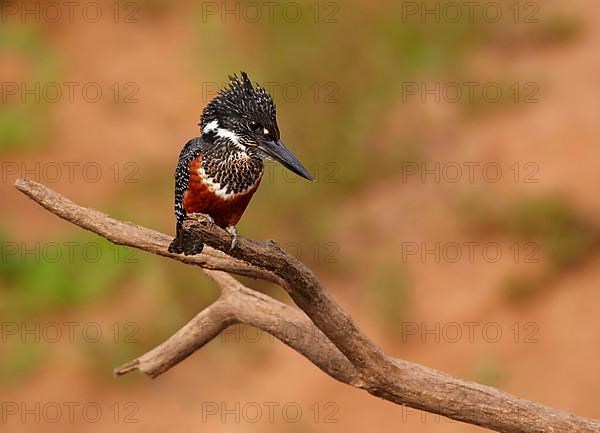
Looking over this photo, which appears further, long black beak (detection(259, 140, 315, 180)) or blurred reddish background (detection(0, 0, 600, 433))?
blurred reddish background (detection(0, 0, 600, 433))

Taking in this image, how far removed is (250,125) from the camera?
3475 millimetres

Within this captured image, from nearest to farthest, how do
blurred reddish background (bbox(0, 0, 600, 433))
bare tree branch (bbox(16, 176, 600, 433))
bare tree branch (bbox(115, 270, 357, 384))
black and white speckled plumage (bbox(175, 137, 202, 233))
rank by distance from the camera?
bare tree branch (bbox(16, 176, 600, 433)), black and white speckled plumage (bbox(175, 137, 202, 233)), bare tree branch (bbox(115, 270, 357, 384)), blurred reddish background (bbox(0, 0, 600, 433))

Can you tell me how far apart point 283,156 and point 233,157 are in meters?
0.18

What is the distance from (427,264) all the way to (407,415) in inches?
56.8

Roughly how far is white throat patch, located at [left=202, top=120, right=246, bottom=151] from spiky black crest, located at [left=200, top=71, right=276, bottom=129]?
0.8 inches

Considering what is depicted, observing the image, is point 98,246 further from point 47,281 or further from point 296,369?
point 296,369

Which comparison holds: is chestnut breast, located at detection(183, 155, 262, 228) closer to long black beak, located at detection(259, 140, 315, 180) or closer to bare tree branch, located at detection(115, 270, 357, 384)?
long black beak, located at detection(259, 140, 315, 180)

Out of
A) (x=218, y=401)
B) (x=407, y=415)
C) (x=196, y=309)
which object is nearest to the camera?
(x=407, y=415)

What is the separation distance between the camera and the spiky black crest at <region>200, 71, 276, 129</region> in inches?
137

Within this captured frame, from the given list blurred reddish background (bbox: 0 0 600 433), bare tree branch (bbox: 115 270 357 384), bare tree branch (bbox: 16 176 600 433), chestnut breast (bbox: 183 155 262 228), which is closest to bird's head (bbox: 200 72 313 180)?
chestnut breast (bbox: 183 155 262 228)

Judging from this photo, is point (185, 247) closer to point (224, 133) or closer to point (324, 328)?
point (224, 133)

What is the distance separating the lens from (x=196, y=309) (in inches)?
286

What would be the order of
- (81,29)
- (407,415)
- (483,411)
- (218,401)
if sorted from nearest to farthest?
(483,411) < (407,415) < (218,401) < (81,29)

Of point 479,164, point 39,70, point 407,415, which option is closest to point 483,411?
point 407,415
